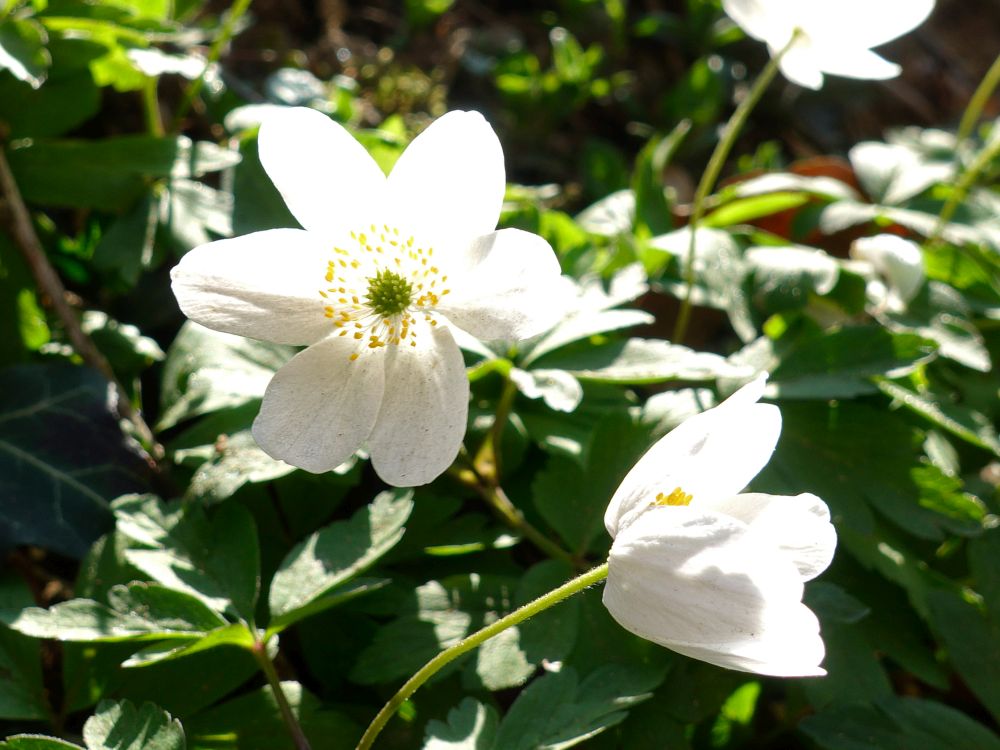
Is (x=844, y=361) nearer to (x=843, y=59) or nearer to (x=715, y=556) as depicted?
(x=843, y=59)

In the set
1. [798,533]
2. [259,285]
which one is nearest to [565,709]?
[798,533]

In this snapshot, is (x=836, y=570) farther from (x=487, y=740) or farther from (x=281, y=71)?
(x=281, y=71)

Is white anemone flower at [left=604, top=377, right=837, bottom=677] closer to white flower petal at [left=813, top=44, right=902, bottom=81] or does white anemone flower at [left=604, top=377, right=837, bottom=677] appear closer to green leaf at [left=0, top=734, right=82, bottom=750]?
green leaf at [left=0, top=734, right=82, bottom=750]

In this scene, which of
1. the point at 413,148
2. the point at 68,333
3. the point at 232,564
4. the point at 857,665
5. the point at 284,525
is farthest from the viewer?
the point at 68,333

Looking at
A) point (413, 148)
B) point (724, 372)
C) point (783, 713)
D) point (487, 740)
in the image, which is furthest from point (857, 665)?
point (413, 148)

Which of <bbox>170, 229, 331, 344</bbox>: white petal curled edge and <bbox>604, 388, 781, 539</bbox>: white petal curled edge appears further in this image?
<bbox>170, 229, 331, 344</bbox>: white petal curled edge

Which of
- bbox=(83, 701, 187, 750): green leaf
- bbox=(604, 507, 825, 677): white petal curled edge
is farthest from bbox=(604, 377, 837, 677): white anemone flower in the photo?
bbox=(83, 701, 187, 750): green leaf
